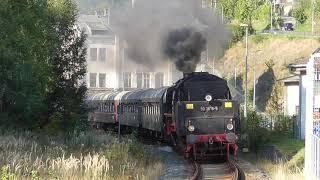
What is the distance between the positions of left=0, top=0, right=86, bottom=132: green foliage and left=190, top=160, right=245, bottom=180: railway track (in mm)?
5559

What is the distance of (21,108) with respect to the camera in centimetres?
1753

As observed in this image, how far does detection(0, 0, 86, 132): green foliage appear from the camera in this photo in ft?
53.7

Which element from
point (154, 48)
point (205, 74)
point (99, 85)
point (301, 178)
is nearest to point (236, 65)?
point (99, 85)

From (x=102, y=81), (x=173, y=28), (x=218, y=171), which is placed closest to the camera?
(x=218, y=171)

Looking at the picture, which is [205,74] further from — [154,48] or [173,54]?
[154,48]

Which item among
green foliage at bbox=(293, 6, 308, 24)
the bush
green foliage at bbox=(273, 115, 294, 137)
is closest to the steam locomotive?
green foliage at bbox=(273, 115, 294, 137)

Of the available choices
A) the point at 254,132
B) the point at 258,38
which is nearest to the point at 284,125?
the point at 254,132

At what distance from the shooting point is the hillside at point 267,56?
63.2 meters

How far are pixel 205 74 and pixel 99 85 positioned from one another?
4078 cm

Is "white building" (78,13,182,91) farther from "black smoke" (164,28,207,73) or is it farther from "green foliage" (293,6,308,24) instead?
"green foliage" (293,6,308,24)

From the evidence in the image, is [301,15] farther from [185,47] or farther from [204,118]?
[204,118]

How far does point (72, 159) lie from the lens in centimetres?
1231

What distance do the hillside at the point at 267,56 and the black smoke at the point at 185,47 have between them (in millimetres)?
36664

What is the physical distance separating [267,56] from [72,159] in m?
59.7
